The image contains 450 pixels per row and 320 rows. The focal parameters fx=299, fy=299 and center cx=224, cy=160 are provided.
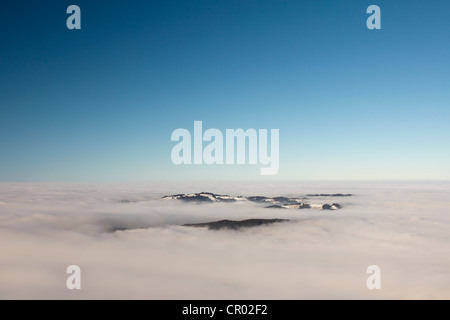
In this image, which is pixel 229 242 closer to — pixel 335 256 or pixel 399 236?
pixel 335 256

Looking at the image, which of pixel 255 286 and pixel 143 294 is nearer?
pixel 143 294

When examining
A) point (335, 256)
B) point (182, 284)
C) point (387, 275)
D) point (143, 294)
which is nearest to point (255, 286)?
point (182, 284)

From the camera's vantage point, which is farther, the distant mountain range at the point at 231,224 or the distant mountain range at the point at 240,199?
the distant mountain range at the point at 240,199

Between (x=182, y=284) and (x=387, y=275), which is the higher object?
(x=182, y=284)

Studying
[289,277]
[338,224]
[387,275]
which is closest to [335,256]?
[387,275]

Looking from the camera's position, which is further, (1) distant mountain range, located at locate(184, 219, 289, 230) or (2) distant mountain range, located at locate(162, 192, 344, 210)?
(2) distant mountain range, located at locate(162, 192, 344, 210)

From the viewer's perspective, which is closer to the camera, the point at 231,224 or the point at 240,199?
the point at 231,224

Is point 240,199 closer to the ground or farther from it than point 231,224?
farther from it
